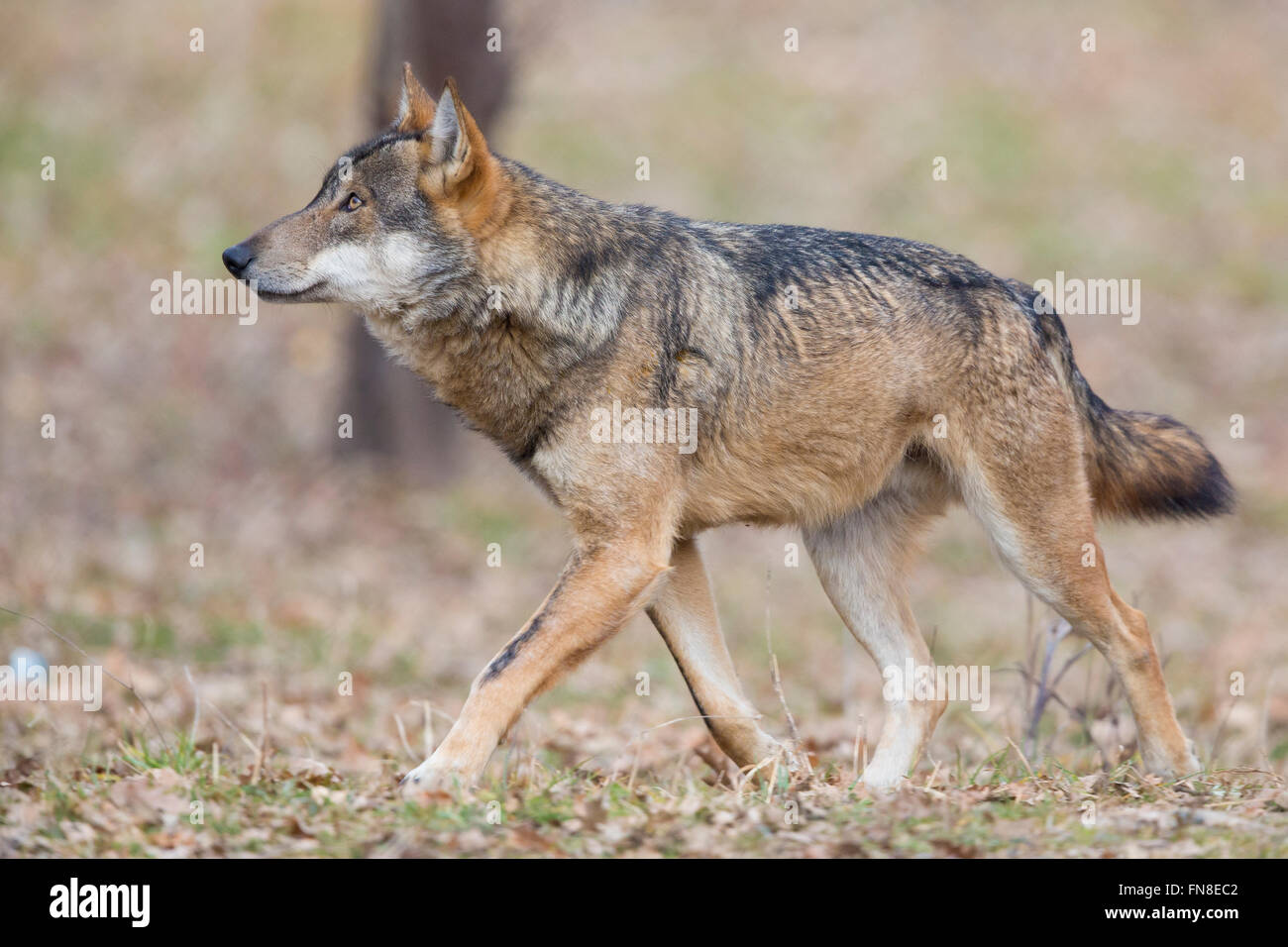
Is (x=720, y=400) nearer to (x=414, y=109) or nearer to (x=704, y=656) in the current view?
(x=704, y=656)

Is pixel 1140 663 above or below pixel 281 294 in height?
below

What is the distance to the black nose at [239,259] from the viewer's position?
5426 millimetres

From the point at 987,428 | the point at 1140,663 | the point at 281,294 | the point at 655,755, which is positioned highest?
the point at 281,294

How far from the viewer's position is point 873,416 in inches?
235

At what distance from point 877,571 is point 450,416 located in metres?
7.79

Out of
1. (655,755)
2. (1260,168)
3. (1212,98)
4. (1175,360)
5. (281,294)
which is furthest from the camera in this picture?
(1212,98)

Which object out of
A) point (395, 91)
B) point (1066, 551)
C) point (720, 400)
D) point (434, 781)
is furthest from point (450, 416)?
point (434, 781)

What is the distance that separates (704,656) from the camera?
620 cm

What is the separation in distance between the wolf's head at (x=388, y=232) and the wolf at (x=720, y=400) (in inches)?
0.4

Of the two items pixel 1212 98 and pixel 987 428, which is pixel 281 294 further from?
pixel 1212 98
